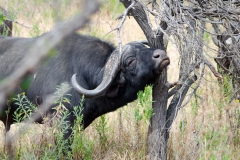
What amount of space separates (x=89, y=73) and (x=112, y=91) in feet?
1.17

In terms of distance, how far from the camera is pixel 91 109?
519 cm

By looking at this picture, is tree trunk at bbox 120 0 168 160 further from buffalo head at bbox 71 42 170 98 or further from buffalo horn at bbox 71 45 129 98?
buffalo horn at bbox 71 45 129 98

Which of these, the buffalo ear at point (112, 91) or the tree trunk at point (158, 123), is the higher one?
the buffalo ear at point (112, 91)

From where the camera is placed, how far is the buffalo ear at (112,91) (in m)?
5.22

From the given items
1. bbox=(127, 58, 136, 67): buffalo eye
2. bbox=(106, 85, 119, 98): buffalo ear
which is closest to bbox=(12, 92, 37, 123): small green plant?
bbox=(106, 85, 119, 98): buffalo ear

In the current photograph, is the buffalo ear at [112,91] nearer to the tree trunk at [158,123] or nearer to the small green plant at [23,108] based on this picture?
the tree trunk at [158,123]

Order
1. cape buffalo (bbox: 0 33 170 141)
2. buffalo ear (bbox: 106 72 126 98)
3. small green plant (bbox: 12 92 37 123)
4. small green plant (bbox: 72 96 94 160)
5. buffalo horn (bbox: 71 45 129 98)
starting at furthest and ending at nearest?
buffalo ear (bbox: 106 72 126 98) → cape buffalo (bbox: 0 33 170 141) → buffalo horn (bbox: 71 45 129 98) → small green plant (bbox: 72 96 94 160) → small green plant (bbox: 12 92 37 123)

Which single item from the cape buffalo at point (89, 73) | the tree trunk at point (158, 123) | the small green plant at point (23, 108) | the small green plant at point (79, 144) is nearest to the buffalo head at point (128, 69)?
the cape buffalo at point (89, 73)

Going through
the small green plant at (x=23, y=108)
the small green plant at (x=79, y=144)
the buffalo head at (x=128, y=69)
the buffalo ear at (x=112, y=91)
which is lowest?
the small green plant at (x=79, y=144)

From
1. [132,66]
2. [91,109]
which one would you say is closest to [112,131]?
[91,109]

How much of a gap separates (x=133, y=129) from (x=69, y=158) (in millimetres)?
1512

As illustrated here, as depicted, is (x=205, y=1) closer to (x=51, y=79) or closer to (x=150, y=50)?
(x=150, y=50)

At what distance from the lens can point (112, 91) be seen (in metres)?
5.23

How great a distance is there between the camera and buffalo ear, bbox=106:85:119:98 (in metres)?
5.22
